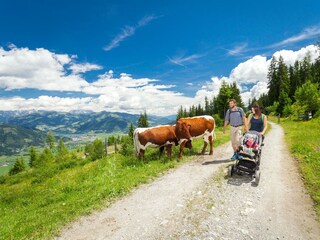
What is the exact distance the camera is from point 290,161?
13.6m

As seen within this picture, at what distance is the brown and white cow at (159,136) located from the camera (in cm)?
1470

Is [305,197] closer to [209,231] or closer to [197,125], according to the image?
[209,231]

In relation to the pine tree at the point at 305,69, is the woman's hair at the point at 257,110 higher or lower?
lower

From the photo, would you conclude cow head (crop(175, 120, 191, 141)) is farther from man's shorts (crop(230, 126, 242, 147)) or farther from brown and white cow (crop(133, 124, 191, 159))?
Result: man's shorts (crop(230, 126, 242, 147))

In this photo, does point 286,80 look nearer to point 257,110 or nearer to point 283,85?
point 283,85

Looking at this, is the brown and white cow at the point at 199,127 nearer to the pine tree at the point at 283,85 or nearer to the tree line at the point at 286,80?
the tree line at the point at 286,80

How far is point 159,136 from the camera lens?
48.3 ft

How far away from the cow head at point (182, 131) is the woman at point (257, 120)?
4.42m

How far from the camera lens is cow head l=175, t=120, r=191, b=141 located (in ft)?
49.2

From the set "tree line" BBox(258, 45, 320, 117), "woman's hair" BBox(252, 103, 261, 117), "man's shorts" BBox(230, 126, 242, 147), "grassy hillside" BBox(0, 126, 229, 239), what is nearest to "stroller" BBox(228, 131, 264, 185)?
"woman's hair" BBox(252, 103, 261, 117)

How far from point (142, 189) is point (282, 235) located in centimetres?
545

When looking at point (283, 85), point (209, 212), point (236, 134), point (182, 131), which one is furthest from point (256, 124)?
point (283, 85)

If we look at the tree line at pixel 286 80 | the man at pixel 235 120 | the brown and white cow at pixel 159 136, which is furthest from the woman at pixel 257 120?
the tree line at pixel 286 80

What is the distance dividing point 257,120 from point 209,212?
5.83 m
